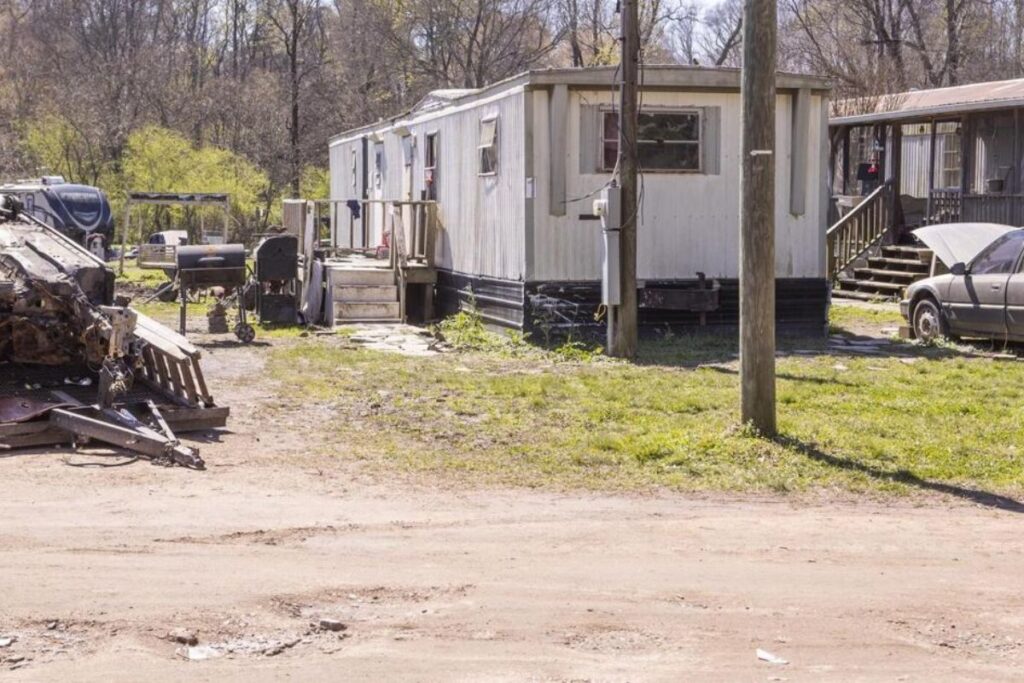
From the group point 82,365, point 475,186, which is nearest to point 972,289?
point 475,186

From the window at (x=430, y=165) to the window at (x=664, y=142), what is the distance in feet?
15.4

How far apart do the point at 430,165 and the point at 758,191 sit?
1178cm

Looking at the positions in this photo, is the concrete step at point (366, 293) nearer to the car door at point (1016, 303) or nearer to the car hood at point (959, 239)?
the car hood at point (959, 239)

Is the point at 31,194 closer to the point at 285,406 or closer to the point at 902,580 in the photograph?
the point at 285,406

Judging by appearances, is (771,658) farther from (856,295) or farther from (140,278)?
(140,278)

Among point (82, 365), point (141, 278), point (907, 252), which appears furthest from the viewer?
point (141, 278)

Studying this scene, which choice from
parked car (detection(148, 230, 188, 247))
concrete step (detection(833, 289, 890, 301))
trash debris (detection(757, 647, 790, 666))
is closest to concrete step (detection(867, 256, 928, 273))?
concrete step (detection(833, 289, 890, 301))

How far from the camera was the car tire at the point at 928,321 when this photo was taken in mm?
15898

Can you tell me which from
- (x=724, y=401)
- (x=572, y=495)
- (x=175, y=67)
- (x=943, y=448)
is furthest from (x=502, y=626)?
(x=175, y=67)

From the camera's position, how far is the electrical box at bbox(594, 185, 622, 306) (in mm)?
14234

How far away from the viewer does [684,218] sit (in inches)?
650

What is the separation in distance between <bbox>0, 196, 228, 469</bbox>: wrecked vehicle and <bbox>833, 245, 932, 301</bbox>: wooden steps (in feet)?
45.8

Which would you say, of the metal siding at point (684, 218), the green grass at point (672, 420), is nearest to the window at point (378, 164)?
the metal siding at point (684, 218)

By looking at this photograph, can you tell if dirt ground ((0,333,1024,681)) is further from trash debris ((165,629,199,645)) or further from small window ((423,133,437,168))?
small window ((423,133,437,168))
